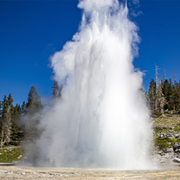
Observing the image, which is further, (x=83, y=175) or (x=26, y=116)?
(x=26, y=116)

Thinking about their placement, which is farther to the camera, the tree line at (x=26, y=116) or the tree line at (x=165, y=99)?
the tree line at (x=165, y=99)

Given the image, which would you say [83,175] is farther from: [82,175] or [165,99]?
[165,99]

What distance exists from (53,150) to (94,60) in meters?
10.1

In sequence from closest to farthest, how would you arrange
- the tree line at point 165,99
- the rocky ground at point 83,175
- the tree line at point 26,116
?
1. the rocky ground at point 83,175
2. the tree line at point 26,116
3. the tree line at point 165,99

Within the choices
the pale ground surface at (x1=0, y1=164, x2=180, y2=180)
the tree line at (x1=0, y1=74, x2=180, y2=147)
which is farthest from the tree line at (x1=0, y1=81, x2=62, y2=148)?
the pale ground surface at (x1=0, y1=164, x2=180, y2=180)

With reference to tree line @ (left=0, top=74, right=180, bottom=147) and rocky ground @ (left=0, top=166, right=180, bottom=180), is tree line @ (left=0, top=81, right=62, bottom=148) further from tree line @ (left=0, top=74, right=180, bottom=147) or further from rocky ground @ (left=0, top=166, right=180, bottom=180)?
rocky ground @ (left=0, top=166, right=180, bottom=180)

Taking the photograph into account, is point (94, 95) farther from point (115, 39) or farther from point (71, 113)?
point (115, 39)

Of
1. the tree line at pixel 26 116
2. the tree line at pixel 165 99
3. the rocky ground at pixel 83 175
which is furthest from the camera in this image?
the tree line at pixel 165 99

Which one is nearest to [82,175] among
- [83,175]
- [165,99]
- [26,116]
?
[83,175]

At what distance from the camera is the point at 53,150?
17.8m

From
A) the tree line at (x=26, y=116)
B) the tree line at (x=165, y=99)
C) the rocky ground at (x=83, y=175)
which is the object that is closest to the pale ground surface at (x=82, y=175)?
the rocky ground at (x=83, y=175)

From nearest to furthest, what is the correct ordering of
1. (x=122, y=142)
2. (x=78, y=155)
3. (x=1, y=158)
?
1. (x=78, y=155)
2. (x=122, y=142)
3. (x=1, y=158)

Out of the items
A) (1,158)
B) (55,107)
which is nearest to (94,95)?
(55,107)

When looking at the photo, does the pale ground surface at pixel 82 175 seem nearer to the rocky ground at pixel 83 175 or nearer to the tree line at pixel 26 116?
the rocky ground at pixel 83 175
